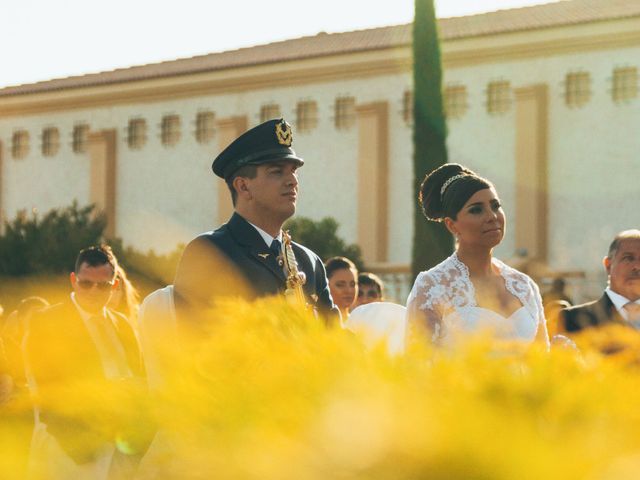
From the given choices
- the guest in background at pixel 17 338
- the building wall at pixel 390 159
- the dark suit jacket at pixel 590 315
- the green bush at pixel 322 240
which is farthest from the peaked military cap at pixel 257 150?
the building wall at pixel 390 159

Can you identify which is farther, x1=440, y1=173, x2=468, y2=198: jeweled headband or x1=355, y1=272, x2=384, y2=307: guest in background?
x1=355, y1=272, x2=384, y2=307: guest in background

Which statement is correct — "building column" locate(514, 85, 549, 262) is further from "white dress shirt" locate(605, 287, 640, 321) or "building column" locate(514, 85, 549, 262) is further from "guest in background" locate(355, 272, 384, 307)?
"white dress shirt" locate(605, 287, 640, 321)

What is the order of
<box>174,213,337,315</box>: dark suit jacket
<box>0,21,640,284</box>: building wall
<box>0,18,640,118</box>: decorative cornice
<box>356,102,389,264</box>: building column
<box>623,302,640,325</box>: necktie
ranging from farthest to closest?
<box>356,102,389,264</box>: building column, <box>0,18,640,118</box>: decorative cornice, <box>0,21,640,284</box>: building wall, <box>623,302,640,325</box>: necktie, <box>174,213,337,315</box>: dark suit jacket

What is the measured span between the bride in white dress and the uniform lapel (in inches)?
27.4

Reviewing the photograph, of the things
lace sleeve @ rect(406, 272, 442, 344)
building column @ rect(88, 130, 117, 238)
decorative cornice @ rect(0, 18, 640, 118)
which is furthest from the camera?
building column @ rect(88, 130, 117, 238)

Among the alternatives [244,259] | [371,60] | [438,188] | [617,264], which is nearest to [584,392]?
[244,259]

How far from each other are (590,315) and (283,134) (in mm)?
2351

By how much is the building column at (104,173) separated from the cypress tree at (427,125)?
2108 centimetres

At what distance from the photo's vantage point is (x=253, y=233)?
4.22 metres

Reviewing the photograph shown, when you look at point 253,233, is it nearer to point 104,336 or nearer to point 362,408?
point 104,336

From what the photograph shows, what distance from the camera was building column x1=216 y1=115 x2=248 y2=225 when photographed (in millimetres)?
45531

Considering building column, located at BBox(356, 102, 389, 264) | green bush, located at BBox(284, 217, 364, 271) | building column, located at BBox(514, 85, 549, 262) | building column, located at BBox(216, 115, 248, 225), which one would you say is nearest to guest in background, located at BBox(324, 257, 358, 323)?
green bush, located at BBox(284, 217, 364, 271)

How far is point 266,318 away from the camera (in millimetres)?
1565

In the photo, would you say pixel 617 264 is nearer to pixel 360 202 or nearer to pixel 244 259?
pixel 244 259
